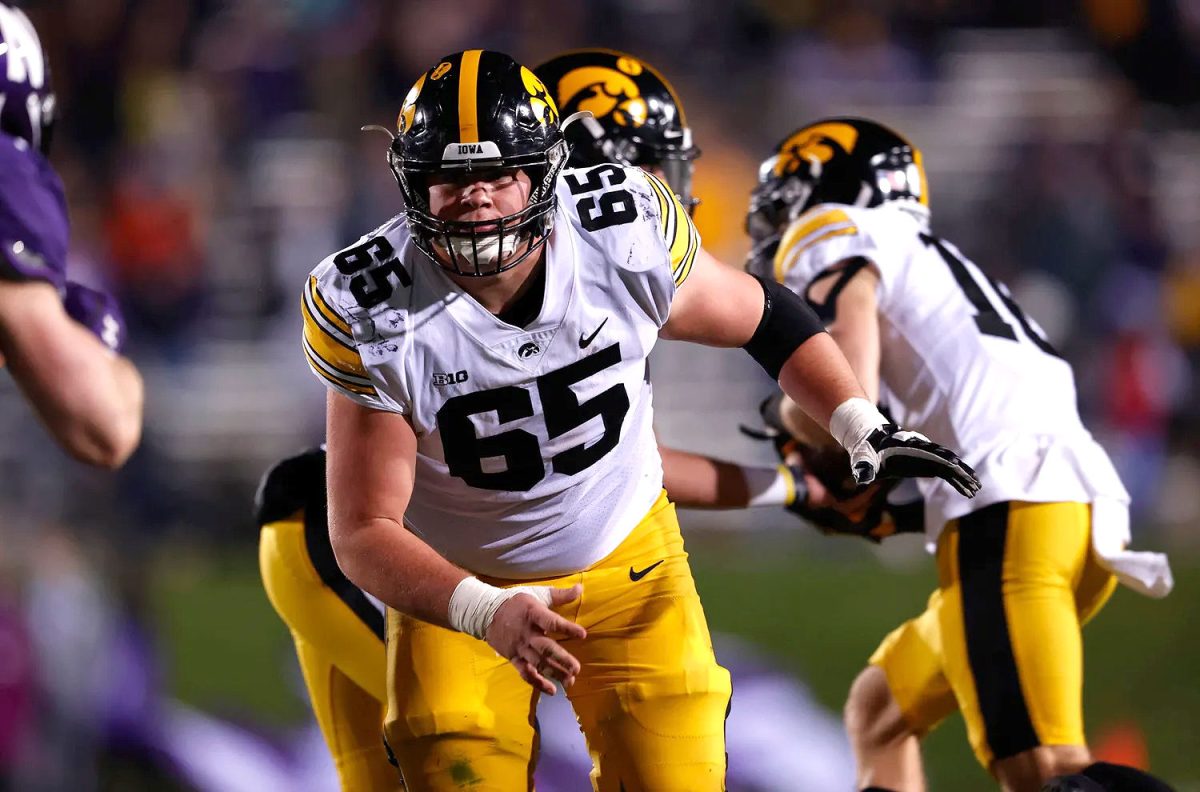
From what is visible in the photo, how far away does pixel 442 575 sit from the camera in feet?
8.72

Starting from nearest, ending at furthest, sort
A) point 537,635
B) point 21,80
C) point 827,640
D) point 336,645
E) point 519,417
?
point 537,635, point 21,80, point 519,417, point 336,645, point 827,640

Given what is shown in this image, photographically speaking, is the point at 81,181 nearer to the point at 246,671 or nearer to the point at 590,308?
the point at 246,671

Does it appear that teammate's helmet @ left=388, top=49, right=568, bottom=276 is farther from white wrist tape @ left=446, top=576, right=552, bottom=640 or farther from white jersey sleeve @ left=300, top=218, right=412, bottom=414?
white wrist tape @ left=446, top=576, right=552, bottom=640

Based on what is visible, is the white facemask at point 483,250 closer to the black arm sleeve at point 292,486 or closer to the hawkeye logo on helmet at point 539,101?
the hawkeye logo on helmet at point 539,101

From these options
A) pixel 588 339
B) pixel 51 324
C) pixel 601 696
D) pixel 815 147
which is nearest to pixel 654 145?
pixel 815 147

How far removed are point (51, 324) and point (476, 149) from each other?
80cm

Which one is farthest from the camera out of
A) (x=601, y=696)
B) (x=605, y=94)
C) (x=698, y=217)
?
(x=698, y=217)

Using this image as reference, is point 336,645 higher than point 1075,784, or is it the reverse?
point 336,645

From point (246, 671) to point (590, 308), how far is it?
400 centimetres

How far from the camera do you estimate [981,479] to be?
357 cm

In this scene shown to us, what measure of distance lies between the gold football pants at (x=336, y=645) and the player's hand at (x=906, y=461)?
1160 millimetres

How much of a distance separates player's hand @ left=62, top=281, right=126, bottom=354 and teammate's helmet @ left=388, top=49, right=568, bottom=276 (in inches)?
21.9

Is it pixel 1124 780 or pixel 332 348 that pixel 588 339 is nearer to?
pixel 332 348

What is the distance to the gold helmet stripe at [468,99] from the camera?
109 inches
